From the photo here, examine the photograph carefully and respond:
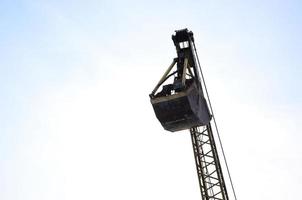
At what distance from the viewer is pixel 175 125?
33.7ft

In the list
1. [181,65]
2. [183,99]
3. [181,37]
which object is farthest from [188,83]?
[181,37]

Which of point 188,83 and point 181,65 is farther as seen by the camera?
point 181,65

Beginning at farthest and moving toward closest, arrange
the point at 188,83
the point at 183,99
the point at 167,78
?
1. the point at 167,78
2. the point at 188,83
3. the point at 183,99

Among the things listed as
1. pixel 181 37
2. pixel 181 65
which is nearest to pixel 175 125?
pixel 181 65

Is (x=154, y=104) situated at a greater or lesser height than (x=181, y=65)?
lesser

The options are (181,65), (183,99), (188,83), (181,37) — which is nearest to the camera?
(183,99)

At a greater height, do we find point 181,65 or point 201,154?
point 181,65

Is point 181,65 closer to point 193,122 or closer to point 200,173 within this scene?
point 193,122

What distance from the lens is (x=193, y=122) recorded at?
1031 cm

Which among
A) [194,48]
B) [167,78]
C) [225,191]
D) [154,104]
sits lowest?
[225,191]

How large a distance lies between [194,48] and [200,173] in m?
7.95

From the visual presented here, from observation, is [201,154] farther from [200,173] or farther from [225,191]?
[225,191]

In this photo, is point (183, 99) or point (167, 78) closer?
point (183, 99)

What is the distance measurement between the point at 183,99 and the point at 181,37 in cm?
477
